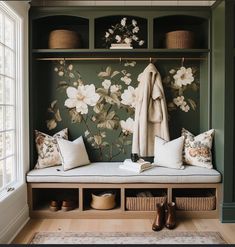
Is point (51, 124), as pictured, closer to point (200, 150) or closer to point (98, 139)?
point (98, 139)

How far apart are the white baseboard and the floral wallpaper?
3.40 ft

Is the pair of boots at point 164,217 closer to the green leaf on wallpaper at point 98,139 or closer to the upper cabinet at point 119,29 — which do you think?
the green leaf on wallpaper at point 98,139

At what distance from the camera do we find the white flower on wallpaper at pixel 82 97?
3.60 meters

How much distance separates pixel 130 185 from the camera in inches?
122

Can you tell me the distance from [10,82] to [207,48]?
2262 mm

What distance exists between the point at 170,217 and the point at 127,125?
4.07 ft

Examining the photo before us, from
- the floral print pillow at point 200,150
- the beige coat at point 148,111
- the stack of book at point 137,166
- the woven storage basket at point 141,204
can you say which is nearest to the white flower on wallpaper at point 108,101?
the beige coat at point 148,111

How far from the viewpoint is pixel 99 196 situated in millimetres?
3195

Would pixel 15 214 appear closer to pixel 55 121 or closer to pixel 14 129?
pixel 14 129

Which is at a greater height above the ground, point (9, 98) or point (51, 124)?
point (9, 98)

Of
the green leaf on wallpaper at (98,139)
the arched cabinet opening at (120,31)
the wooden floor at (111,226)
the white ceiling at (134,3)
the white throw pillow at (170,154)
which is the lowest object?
the wooden floor at (111,226)

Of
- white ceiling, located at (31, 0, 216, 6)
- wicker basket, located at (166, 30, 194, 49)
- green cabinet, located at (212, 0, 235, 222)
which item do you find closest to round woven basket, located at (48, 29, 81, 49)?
white ceiling, located at (31, 0, 216, 6)

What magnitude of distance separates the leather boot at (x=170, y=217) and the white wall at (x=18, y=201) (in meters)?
1.48

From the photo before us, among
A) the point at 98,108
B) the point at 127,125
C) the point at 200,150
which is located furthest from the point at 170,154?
the point at 98,108
